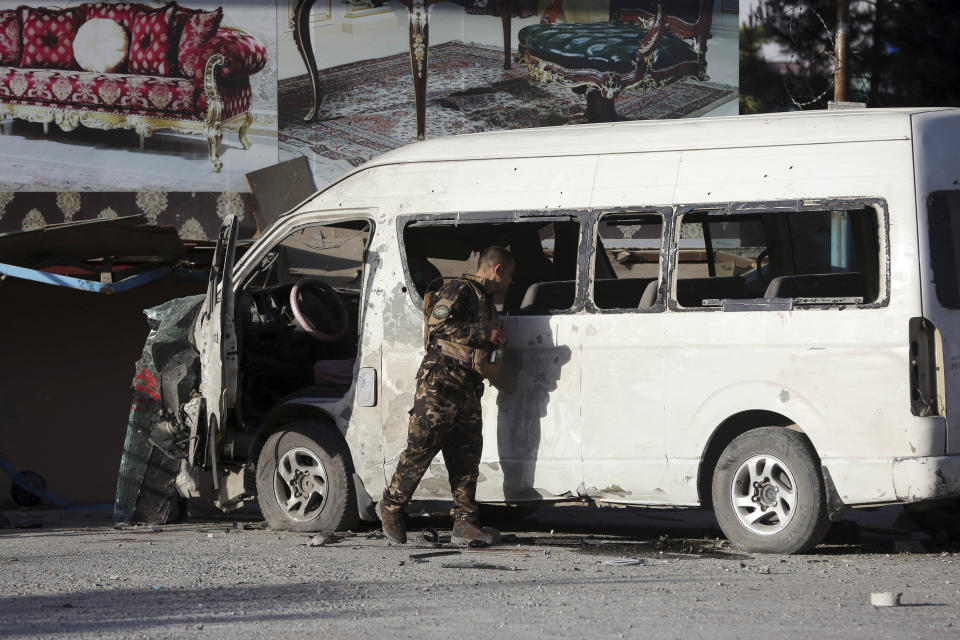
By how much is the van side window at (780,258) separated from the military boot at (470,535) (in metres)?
1.79

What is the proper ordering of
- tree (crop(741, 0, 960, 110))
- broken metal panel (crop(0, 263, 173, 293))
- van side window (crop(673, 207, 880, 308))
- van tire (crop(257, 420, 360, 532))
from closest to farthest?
van side window (crop(673, 207, 880, 308)), van tire (crop(257, 420, 360, 532)), broken metal panel (crop(0, 263, 173, 293)), tree (crop(741, 0, 960, 110))

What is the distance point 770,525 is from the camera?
7418 mm

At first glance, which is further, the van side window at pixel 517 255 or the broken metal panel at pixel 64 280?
the broken metal panel at pixel 64 280

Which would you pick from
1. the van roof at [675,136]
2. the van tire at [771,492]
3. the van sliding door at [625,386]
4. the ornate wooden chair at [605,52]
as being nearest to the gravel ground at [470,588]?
the van tire at [771,492]

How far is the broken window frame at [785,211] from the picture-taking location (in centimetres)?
703

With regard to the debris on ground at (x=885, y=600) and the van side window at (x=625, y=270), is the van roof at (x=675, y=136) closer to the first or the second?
the van side window at (x=625, y=270)

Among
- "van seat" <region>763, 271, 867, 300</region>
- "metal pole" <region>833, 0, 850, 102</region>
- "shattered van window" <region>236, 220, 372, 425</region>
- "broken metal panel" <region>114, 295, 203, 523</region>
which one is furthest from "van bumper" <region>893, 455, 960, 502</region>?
"metal pole" <region>833, 0, 850, 102</region>

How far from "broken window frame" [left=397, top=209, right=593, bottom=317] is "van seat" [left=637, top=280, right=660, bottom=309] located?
357 mm

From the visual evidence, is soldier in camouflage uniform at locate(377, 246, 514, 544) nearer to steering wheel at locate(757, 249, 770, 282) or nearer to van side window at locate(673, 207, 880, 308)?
van side window at locate(673, 207, 880, 308)

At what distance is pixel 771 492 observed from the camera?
7410 millimetres

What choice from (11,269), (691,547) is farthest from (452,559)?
(11,269)

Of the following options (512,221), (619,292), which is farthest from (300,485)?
(619,292)

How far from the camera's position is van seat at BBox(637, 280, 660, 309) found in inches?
303

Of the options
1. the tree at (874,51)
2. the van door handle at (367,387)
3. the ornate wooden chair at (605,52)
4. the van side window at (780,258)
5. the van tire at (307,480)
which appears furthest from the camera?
the tree at (874,51)
